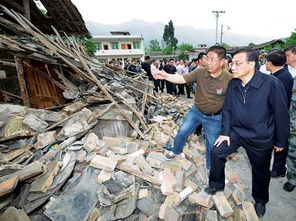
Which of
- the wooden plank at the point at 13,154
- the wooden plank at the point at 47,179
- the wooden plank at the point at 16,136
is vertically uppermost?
the wooden plank at the point at 16,136

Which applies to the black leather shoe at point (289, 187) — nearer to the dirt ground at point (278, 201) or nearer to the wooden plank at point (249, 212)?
the dirt ground at point (278, 201)

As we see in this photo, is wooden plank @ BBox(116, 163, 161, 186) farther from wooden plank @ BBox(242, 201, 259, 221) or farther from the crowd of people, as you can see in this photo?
wooden plank @ BBox(242, 201, 259, 221)

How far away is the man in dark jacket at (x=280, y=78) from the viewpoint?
3.46 m

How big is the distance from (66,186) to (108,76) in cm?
460

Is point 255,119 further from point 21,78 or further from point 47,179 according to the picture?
point 21,78

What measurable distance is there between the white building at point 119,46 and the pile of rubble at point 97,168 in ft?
109

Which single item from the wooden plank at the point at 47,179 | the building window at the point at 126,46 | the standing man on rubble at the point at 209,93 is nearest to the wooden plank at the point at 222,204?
the standing man on rubble at the point at 209,93

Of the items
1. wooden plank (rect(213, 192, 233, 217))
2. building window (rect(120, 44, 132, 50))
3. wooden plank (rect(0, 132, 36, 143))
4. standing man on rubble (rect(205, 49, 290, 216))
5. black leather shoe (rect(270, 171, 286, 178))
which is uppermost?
building window (rect(120, 44, 132, 50))

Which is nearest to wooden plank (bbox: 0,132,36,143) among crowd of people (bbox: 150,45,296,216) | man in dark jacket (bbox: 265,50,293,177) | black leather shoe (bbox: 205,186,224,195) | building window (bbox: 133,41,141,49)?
crowd of people (bbox: 150,45,296,216)

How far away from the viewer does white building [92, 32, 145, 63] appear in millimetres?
36391

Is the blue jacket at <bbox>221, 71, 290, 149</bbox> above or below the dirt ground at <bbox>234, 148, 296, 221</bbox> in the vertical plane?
above

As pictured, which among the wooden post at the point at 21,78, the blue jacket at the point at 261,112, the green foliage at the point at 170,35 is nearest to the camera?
the blue jacket at the point at 261,112

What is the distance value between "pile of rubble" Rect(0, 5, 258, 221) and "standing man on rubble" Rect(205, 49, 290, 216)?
1.86 feet

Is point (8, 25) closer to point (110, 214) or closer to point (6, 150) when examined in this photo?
point (6, 150)
